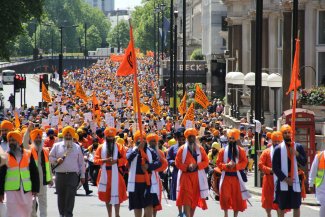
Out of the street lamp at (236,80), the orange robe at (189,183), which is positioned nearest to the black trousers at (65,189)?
the orange robe at (189,183)

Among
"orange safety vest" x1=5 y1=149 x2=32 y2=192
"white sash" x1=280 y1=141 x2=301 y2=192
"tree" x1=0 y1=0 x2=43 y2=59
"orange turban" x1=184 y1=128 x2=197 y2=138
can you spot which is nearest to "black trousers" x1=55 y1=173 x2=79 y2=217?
"orange turban" x1=184 y1=128 x2=197 y2=138

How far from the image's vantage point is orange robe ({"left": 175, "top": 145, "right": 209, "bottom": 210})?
796 inches

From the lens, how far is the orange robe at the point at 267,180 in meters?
20.3

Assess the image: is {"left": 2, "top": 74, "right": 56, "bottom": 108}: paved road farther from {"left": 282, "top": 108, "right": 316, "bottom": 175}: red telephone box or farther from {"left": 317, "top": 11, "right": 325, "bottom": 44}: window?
{"left": 282, "top": 108, "right": 316, "bottom": 175}: red telephone box

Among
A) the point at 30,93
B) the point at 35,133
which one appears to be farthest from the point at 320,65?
the point at 30,93

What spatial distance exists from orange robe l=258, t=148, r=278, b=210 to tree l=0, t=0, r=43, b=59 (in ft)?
144

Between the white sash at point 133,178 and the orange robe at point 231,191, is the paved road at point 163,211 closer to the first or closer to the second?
the orange robe at point 231,191

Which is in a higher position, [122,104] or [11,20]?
[11,20]

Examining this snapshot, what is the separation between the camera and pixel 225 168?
2062cm

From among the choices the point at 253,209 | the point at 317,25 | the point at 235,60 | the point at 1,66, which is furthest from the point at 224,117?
the point at 1,66

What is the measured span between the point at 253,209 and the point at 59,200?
5904mm

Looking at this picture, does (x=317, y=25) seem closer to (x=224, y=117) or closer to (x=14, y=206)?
(x=224, y=117)

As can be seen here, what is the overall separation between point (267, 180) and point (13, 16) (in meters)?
44.5

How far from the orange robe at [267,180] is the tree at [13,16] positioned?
43747mm
